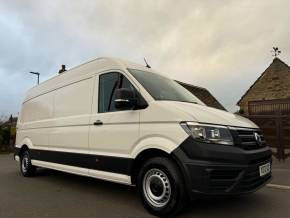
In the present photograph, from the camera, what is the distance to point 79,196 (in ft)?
20.8

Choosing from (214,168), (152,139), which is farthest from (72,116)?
(214,168)

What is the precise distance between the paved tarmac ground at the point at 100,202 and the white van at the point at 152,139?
43 cm

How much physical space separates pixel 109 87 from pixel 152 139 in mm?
1561

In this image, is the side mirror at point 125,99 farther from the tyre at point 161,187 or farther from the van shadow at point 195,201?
the van shadow at point 195,201

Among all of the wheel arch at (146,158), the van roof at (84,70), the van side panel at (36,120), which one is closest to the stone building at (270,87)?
the van side panel at (36,120)

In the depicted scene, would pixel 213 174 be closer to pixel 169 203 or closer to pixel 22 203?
pixel 169 203

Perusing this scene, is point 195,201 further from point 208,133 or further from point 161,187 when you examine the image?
point 208,133

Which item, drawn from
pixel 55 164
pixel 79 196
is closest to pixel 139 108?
pixel 79 196

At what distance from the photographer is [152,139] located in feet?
16.4

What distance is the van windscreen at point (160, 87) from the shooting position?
18.0ft

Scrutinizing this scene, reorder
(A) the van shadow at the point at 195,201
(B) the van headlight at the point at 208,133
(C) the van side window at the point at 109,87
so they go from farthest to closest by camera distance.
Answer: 1. (C) the van side window at the point at 109,87
2. (A) the van shadow at the point at 195,201
3. (B) the van headlight at the point at 208,133

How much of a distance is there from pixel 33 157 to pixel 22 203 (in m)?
2.95

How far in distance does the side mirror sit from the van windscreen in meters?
0.29

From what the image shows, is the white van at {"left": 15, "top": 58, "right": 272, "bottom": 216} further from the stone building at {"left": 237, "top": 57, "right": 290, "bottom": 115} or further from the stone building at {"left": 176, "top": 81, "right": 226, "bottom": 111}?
the stone building at {"left": 176, "top": 81, "right": 226, "bottom": 111}
